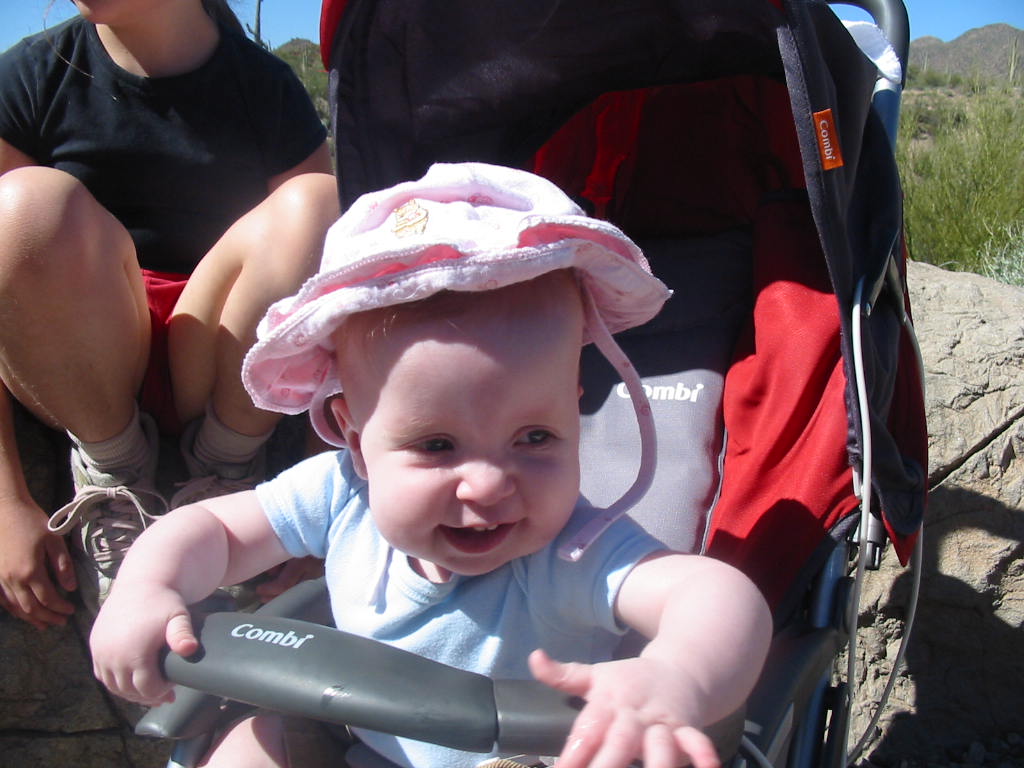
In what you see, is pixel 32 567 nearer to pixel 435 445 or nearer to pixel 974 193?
pixel 435 445

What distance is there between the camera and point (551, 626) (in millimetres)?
1197

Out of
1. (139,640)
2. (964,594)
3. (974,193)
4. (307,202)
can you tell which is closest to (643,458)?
(139,640)

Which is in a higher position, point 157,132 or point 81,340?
point 157,132

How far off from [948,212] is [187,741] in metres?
3.62

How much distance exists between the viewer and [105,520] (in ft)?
5.81

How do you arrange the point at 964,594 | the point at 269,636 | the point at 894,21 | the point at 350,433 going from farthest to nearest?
1. the point at 964,594
2. the point at 894,21
3. the point at 350,433
4. the point at 269,636

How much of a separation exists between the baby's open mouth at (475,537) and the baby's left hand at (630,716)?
0.87 ft

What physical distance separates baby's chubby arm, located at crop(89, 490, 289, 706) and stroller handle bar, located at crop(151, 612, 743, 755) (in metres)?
0.08

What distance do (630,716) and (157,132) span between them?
5.71ft

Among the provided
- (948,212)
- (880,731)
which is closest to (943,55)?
(948,212)

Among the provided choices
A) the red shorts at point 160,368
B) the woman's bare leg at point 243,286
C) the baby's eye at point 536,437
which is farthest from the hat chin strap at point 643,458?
the red shorts at point 160,368

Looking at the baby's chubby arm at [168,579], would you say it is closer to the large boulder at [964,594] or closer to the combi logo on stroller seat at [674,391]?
the combi logo on stroller seat at [674,391]

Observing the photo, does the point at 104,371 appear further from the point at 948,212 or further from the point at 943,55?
the point at 943,55

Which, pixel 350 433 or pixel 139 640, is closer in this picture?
pixel 139 640
